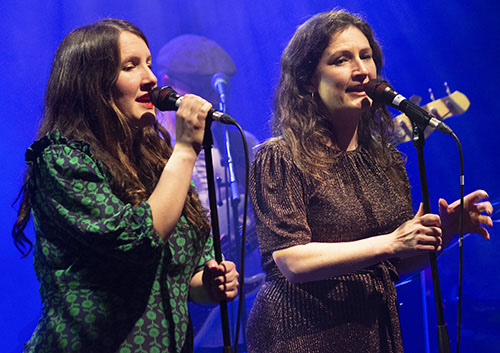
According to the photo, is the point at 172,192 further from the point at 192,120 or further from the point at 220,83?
the point at 220,83

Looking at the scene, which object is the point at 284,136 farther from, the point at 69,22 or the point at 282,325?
the point at 69,22

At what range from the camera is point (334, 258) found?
1.45 m

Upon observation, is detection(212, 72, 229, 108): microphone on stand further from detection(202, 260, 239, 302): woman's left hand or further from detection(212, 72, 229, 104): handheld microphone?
detection(202, 260, 239, 302): woman's left hand

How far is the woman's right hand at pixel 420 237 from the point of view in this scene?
4.48 ft

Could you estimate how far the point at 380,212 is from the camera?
→ 1.62 metres

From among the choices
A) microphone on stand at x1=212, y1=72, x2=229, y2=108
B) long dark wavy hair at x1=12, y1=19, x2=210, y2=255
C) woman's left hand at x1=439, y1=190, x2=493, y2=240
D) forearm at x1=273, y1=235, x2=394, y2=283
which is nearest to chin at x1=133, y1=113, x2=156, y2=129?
long dark wavy hair at x1=12, y1=19, x2=210, y2=255

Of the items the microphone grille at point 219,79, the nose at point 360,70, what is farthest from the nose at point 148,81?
the microphone grille at point 219,79

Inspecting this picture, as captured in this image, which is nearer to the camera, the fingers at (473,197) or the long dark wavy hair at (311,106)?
the fingers at (473,197)

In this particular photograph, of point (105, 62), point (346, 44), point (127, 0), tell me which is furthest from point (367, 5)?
point (105, 62)

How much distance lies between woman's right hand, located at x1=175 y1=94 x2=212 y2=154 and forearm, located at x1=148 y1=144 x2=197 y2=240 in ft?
0.07

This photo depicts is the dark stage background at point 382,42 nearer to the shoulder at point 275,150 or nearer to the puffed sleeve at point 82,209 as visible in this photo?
the shoulder at point 275,150

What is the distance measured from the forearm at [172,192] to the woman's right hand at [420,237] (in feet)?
2.07

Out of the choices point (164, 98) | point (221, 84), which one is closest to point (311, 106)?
point (164, 98)

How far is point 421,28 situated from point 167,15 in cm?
221
